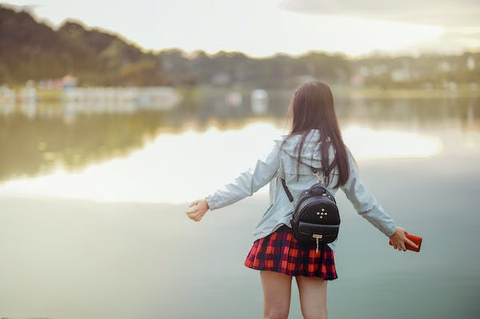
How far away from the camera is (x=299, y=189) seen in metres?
2.90

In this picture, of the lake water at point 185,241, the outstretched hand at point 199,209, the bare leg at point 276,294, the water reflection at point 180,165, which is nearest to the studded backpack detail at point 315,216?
the bare leg at point 276,294

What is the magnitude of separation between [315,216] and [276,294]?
1.15 feet

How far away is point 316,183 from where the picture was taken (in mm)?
2879

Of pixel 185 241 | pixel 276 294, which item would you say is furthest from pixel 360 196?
pixel 185 241

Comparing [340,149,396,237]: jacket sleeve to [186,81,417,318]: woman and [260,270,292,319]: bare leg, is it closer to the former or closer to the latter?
[186,81,417,318]: woman

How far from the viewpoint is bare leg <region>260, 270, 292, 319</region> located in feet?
9.59

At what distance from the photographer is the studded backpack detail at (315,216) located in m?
2.79

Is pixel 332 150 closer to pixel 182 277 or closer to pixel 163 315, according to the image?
pixel 163 315

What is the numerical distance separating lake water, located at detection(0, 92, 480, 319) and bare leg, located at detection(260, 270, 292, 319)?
1.34 m

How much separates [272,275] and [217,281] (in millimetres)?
2095

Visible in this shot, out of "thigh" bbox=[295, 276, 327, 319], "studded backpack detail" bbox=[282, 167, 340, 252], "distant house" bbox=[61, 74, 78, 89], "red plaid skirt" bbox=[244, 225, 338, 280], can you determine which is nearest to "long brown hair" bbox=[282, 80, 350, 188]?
"studded backpack detail" bbox=[282, 167, 340, 252]

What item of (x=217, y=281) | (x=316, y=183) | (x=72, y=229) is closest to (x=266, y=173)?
(x=316, y=183)

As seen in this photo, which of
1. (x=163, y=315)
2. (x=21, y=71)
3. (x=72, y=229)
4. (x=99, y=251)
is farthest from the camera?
(x=21, y=71)

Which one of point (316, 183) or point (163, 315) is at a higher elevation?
point (316, 183)
